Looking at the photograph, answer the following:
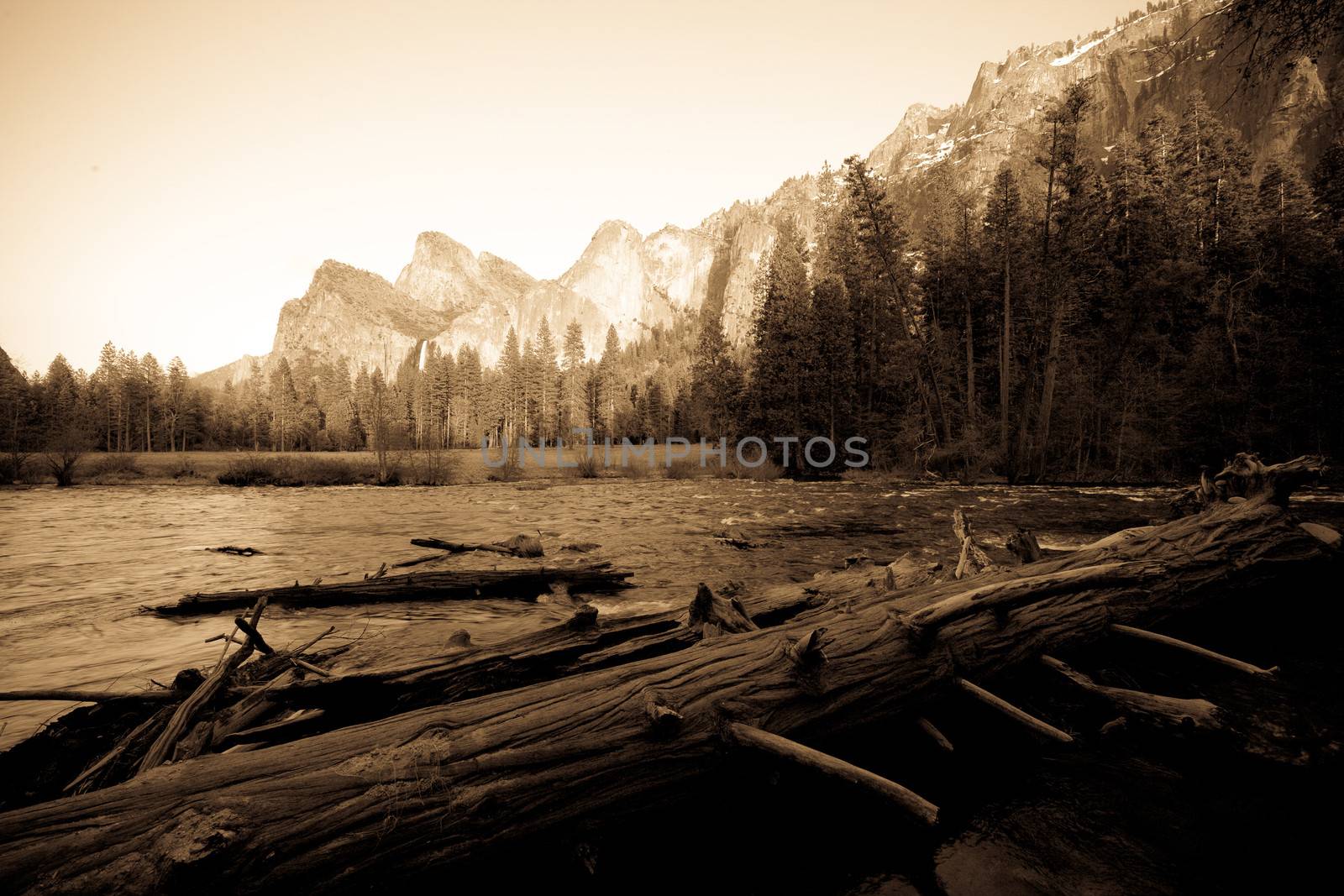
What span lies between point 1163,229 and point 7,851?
4571cm

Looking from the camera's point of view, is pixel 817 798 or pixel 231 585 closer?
pixel 817 798

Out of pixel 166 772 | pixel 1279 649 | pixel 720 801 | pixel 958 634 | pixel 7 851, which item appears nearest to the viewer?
pixel 7 851

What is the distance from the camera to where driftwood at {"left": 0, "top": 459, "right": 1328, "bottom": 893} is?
174cm

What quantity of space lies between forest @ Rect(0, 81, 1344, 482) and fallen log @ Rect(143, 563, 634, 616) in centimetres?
2212

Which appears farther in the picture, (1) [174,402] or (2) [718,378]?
(1) [174,402]

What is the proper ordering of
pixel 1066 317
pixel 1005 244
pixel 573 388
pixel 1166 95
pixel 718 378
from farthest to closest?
pixel 1166 95 → pixel 573 388 → pixel 718 378 → pixel 1005 244 → pixel 1066 317

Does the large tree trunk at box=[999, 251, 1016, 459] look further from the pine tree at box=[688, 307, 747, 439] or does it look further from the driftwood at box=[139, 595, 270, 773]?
the driftwood at box=[139, 595, 270, 773]

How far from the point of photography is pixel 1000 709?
3.13 metres

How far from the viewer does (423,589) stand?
8.10 m

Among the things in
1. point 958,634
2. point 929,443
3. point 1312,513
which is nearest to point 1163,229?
point 929,443

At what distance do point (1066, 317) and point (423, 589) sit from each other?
31437mm

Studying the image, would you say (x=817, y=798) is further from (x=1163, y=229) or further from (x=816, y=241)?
(x=816, y=241)

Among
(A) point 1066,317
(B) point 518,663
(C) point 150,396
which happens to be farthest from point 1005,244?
(C) point 150,396

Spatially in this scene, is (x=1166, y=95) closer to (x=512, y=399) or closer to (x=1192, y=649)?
(x=512, y=399)
